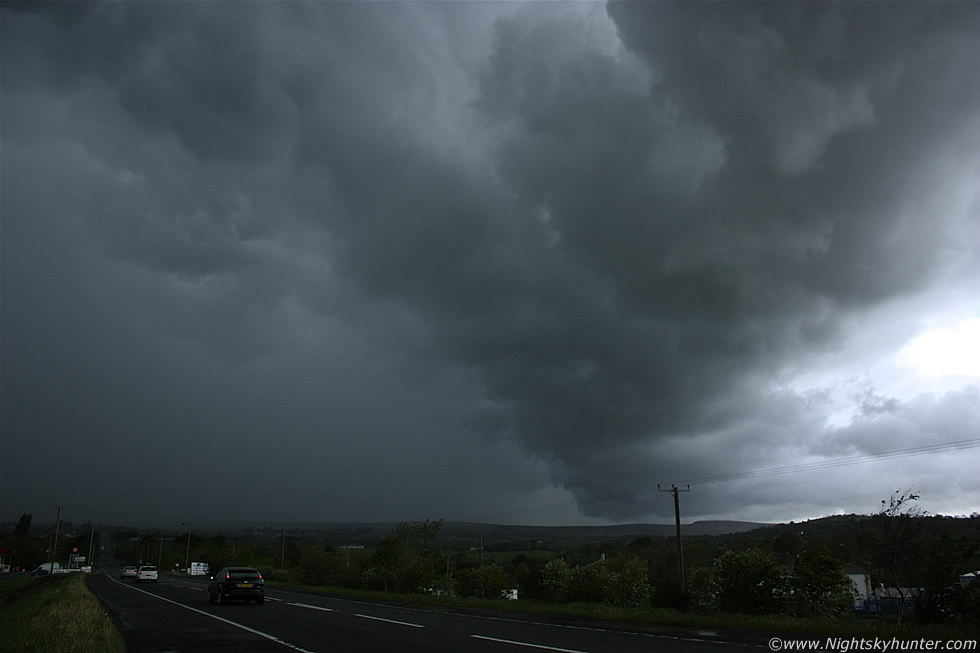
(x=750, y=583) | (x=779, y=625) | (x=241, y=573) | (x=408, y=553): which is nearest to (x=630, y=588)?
(x=750, y=583)

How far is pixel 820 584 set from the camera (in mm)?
24906

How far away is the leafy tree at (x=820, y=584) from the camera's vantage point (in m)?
24.8

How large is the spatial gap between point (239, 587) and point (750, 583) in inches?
957

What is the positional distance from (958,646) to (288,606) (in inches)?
1049

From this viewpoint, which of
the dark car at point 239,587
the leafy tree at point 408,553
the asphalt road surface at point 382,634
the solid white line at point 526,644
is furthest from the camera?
the leafy tree at point 408,553

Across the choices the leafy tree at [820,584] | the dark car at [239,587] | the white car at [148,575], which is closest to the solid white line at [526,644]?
the leafy tree at [820,584]

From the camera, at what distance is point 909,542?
67.1 feet

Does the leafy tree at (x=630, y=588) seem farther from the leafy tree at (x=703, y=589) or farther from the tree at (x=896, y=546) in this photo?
the tree at (x=896, y=546)

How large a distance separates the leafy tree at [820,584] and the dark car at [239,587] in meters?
24.9

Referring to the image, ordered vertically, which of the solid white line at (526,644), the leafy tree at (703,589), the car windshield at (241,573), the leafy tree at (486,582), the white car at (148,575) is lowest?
the white car at (148,575)

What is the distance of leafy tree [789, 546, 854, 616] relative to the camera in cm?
2481

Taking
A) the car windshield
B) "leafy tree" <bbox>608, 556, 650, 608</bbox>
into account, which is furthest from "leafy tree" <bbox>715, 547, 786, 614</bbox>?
the car windshield

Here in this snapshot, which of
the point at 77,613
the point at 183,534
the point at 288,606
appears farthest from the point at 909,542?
the point at 183,534

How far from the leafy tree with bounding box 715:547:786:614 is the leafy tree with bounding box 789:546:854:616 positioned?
83 centimetres
